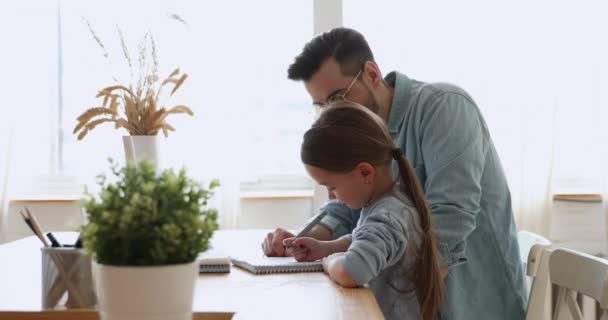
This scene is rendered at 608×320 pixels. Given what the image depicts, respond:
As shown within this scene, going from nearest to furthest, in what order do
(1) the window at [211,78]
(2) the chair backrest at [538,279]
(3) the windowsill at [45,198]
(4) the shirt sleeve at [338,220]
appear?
(2) the chair backrest at [538,279] < (4) the shirt sleeve at [338,220] < (1) the window at [211,78] < (3) the windowsill at [45,198]

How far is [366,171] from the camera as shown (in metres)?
1.72

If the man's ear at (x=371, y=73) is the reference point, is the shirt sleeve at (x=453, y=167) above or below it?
below

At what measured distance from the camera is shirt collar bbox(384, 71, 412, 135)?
196 centimetres

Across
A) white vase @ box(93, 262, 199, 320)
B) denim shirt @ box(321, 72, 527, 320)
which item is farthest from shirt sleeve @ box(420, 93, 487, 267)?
white vase @ box(93, 262, 199, 320)

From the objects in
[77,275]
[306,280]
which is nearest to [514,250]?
[306,280]

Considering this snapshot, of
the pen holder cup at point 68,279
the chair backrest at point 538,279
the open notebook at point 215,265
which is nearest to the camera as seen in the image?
the pen holder cup at point 68,279

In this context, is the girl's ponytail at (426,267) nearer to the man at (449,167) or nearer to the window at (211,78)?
the man at (449,167)

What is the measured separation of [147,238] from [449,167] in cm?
100

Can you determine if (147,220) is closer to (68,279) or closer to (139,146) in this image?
(68,279)

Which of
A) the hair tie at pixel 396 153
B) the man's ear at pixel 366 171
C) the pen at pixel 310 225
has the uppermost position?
the hair tie at pixel 396 153

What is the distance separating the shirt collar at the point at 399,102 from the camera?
1.96 m

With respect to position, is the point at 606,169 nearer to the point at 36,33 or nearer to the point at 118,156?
→ the point at 118,156

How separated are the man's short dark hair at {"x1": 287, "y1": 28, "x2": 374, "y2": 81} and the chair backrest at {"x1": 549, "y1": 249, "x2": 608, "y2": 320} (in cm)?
64

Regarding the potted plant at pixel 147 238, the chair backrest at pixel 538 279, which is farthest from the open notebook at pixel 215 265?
the potted plant at pixel 147 238
